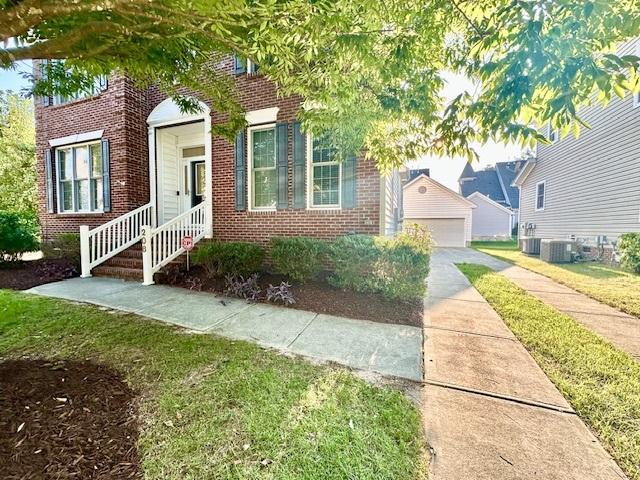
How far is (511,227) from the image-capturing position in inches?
1040

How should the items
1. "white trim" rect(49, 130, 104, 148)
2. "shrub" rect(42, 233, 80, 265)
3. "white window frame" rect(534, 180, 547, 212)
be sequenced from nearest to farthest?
"shrub" rect(42, 233, 80, 265) → "white trim" rect(49, 130, 104, 148) → "white window frame" rect(534, 180, 547, 212)

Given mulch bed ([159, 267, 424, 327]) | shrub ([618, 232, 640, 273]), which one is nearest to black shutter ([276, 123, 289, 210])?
mulch bed ([159, 267, 424, 327])

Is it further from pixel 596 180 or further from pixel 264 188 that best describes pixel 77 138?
pixel 596 180

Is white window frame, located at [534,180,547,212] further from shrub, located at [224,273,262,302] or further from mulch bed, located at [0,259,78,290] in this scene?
mulch bed, located at [0,259,78,290]

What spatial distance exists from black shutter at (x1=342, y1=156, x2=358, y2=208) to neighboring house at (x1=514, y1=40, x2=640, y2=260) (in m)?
5.56

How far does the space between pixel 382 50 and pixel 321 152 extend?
3.19 m

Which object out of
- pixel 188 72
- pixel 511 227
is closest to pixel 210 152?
pixel 188 72

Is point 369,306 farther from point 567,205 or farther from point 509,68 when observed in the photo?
point 567,205

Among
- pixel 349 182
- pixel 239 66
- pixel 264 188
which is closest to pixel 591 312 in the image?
pixel 349 182

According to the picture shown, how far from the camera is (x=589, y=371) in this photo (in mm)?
2871

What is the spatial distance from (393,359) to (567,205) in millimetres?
13252

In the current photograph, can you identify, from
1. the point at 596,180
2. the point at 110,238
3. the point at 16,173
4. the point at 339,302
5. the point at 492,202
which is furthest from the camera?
the point at 492,202

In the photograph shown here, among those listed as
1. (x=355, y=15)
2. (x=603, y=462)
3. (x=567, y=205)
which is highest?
(x=355, y=15)

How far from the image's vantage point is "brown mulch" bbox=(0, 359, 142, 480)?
1.65 m
